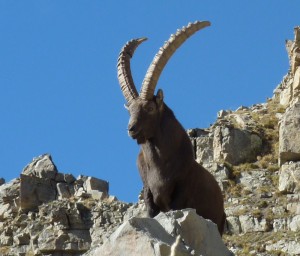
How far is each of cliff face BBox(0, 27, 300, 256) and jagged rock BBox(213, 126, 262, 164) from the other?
2cm

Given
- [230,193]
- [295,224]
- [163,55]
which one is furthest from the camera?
[230,193]

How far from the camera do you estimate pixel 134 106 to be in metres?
15.3

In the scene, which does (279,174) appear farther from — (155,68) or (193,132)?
(155,68)

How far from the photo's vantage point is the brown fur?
1495cm

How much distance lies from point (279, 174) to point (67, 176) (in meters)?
12.7

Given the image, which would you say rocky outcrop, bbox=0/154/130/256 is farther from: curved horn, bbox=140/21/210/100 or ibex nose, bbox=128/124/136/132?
ibex nose, bbox=128/124/136/132

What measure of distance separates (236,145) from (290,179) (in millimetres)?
3385

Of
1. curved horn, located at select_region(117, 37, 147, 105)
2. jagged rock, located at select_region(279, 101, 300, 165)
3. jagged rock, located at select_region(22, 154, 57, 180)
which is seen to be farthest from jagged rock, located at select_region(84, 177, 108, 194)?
curved horn, located at select_region(117, 37, 147, 105)

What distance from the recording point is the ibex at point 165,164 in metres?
15.0

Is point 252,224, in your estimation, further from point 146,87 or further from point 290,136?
point 146,87

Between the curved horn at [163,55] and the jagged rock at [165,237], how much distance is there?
5.59 meters

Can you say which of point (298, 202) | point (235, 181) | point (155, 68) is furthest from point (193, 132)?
point (155, 68)

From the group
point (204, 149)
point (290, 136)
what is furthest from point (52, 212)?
point (290, 136)

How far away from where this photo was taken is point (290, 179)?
25031mm
